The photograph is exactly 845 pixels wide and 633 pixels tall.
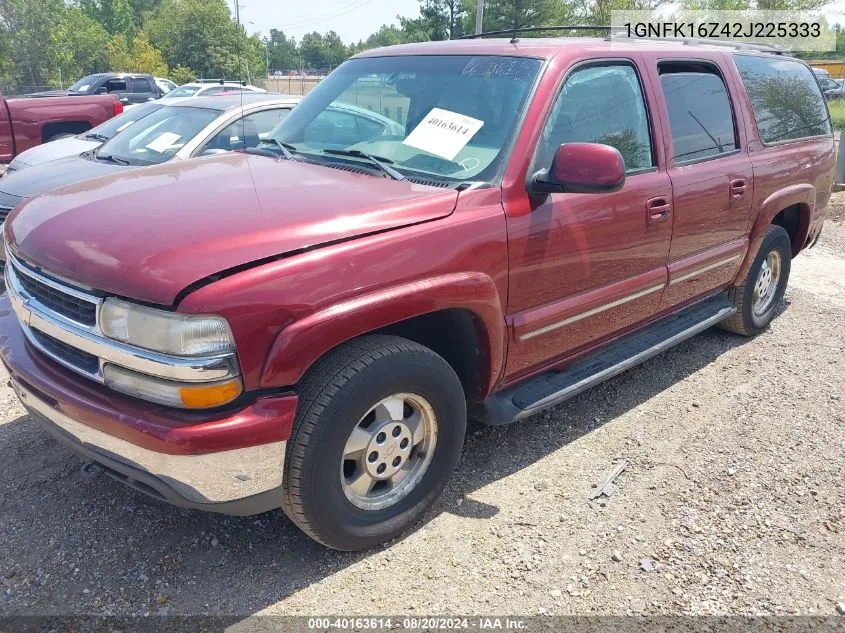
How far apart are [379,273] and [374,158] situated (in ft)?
2.93

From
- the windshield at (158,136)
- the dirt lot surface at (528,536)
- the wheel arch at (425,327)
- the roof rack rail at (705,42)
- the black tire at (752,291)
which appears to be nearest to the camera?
the wheel arch at (425,327)

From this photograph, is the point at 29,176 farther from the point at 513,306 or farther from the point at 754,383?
the point at 754,383

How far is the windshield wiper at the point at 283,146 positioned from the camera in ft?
11.3

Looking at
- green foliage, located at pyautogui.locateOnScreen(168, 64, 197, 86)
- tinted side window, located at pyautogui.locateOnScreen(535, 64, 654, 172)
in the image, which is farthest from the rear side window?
green foliage, located at pyautogui.locateOnScreen(168, 64, 197, 86)

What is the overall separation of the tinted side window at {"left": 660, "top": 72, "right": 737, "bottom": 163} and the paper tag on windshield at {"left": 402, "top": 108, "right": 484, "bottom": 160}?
130cm

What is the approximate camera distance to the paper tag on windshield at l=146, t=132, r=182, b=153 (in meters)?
6.13

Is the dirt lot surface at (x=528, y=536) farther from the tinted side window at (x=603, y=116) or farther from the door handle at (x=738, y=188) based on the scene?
the tinted side window at (x=603, y=116)

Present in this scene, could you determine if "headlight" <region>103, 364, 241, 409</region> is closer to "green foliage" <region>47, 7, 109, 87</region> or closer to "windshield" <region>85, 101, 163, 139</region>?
"windshield" <region>85, 101, 163, 139</region>

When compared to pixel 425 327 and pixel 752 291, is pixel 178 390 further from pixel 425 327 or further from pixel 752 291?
pixel 752 291

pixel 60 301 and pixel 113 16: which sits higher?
pixel 113 16

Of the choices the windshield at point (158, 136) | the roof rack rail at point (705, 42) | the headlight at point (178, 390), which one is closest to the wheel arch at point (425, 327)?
the headlight at point (178, 390)

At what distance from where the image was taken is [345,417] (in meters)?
2.42

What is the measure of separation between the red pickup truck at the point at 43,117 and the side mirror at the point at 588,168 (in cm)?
912

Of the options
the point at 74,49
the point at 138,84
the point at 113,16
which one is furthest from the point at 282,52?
the point at 138,84
